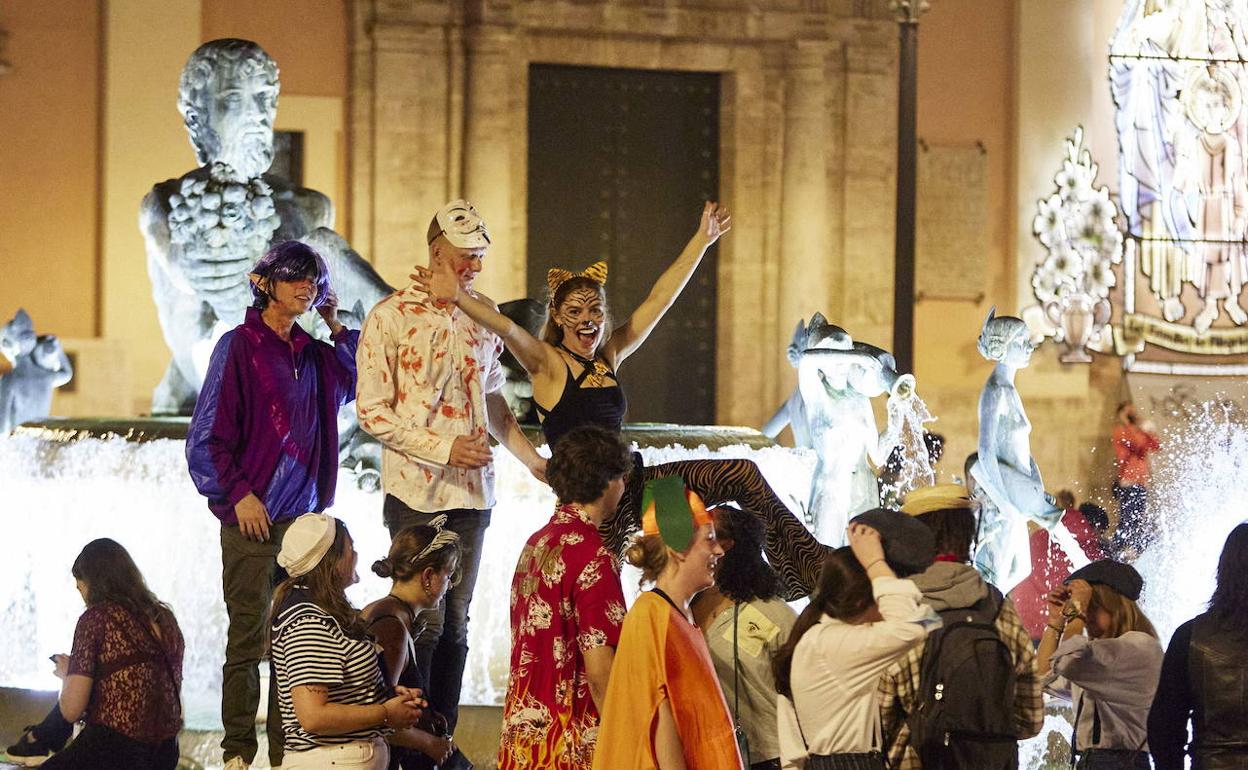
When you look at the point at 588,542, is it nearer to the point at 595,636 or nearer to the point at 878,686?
the point at 595,636

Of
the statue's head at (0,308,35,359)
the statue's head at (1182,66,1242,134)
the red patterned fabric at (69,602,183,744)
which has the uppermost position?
the statue's head at (1182,66,1242,134)

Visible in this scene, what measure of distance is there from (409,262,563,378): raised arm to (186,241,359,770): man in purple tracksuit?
337mm

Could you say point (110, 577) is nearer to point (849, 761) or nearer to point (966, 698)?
point (849, 761)

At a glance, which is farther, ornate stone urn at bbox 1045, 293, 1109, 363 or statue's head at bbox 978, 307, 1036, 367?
ornate stone urn at bbox 1045, 293, 1109, 363

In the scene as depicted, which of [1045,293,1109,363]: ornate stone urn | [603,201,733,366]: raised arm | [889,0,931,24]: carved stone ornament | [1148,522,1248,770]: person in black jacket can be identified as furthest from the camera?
[1045,293,1109,363]: ornate stone urn

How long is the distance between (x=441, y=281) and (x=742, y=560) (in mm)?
1211

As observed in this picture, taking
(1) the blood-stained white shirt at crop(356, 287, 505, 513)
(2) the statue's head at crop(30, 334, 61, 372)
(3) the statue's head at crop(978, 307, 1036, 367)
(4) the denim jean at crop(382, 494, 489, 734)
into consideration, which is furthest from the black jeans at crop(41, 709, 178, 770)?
(3) the statue's head at crop(978, 307, 1036, 367)

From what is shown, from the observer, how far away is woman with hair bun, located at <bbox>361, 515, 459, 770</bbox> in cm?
527

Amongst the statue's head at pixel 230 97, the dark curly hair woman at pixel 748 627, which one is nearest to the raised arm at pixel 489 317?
the dark curly hair woman at pixel 748 627

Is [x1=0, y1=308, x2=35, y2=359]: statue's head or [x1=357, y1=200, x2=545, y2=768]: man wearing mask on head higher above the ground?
[x1=0, y1=308, x2=35, y2=359]: statue's head

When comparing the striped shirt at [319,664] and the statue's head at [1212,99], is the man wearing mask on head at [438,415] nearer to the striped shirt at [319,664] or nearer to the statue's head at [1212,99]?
the striped shirt at [319,664]

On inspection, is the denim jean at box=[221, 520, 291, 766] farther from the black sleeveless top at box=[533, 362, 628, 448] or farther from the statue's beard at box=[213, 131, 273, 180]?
the statue's beard at box=[213, 131, 273, 180]

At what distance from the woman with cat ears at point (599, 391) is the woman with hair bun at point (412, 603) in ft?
1.47

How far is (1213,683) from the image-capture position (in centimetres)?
513
